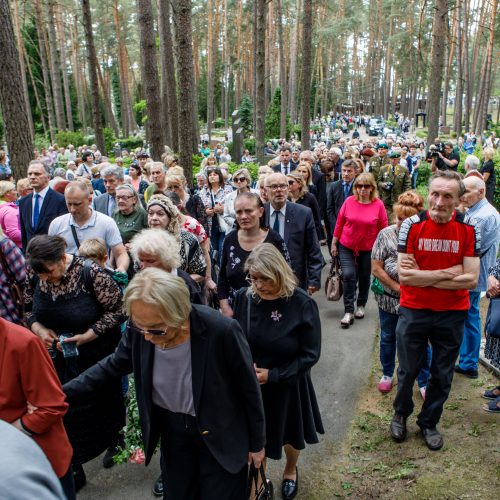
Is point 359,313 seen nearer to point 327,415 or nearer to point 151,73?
point 327,415

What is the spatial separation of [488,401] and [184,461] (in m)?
3.15

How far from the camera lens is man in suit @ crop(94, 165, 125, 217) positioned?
616cm

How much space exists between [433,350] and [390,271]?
84 cm

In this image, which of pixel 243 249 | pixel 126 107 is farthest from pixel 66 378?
pixel 126 107

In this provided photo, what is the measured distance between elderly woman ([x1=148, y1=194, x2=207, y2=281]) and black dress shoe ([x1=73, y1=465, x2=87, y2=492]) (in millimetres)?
1743

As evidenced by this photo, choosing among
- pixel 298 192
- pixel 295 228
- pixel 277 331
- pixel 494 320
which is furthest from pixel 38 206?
pixel 494 320

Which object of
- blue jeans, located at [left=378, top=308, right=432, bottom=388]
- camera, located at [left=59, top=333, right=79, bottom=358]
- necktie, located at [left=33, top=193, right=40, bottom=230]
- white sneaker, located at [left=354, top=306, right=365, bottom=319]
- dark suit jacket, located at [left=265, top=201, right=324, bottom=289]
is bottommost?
white sneaker, located at [left=354, top=306, right=365, bottom=319]

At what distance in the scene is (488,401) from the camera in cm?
430

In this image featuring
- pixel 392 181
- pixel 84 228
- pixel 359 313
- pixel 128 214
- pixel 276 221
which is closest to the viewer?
pixel 84 228

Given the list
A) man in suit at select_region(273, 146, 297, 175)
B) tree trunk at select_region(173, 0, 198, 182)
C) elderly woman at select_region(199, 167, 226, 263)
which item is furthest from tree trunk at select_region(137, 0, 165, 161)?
elderly woman at select_region(199, 167, 226, 263)

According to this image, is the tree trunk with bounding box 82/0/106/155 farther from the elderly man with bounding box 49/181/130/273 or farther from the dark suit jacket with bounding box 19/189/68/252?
the elderly man with bounding box 49/181/130/273

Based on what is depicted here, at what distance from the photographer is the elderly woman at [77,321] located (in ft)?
10.3

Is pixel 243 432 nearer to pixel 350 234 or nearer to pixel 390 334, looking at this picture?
pixel 390 334

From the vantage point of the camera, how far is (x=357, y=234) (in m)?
6.05
